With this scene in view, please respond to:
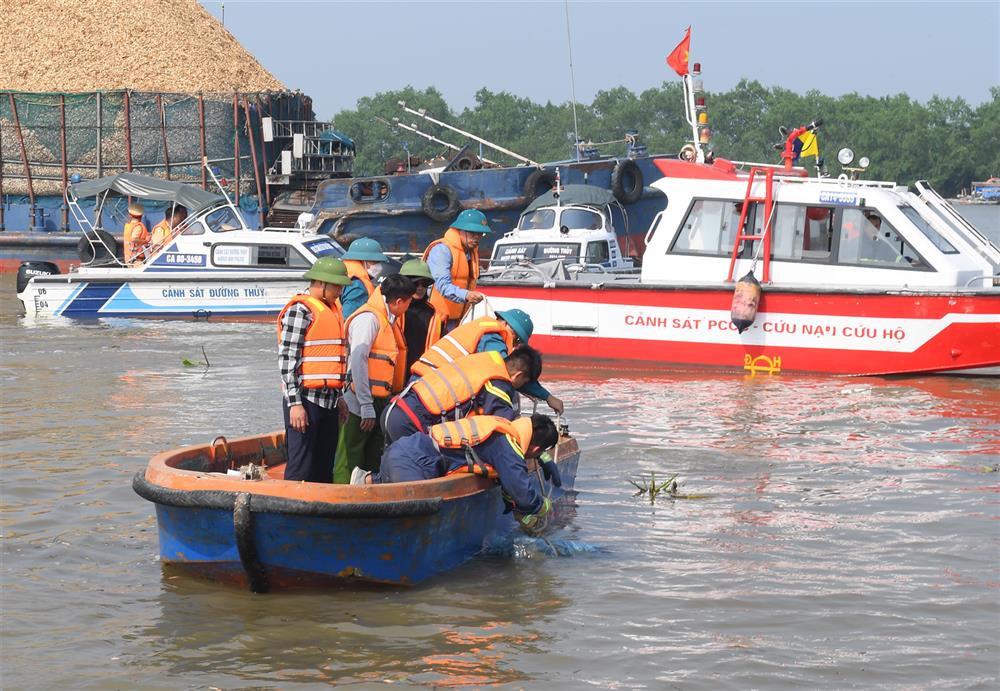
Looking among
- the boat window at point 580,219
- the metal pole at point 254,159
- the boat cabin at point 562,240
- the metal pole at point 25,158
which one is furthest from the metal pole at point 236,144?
the boat window at point 580,219

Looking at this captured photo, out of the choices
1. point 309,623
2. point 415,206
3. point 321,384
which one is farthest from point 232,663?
point 415,206

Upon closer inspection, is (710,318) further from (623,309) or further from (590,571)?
(590,571)

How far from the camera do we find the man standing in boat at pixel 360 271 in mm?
8875

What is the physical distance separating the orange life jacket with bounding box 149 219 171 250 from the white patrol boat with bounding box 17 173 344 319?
0.07 m

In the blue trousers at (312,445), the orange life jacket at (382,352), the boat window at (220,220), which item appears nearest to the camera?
the blue trousers at (312,445)

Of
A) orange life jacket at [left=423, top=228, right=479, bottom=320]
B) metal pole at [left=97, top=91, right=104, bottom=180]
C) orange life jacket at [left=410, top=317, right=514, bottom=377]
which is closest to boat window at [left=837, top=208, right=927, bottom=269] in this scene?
orange life jacket at [left=423, top=228, right=479, bottom=320]

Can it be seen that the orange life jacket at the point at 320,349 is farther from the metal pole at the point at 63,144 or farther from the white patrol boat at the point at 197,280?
the metal pole at the point at 63,144

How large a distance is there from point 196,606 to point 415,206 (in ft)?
65.6

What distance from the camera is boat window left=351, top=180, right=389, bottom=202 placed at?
87.6 ft

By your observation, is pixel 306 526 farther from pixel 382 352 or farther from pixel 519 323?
pixel 519 323

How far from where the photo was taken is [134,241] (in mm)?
21094

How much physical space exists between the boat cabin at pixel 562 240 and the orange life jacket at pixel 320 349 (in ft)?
31.8

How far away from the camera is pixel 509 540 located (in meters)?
7.93

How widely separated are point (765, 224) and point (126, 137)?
20964 millimetres
